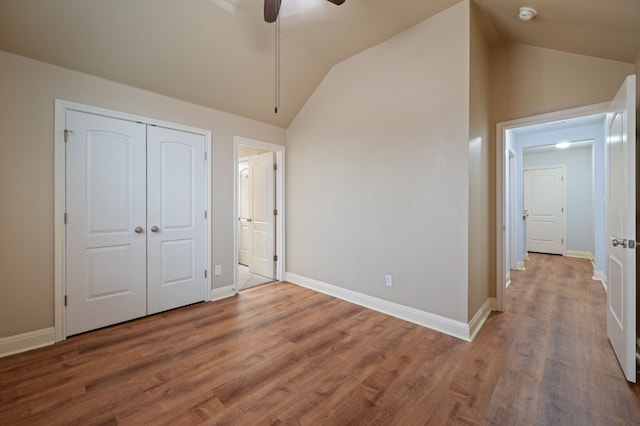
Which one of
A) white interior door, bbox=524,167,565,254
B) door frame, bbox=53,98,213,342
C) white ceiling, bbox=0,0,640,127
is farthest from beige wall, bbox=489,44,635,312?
white interior door, bbox=524,167,565,254

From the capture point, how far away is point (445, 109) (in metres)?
2.60

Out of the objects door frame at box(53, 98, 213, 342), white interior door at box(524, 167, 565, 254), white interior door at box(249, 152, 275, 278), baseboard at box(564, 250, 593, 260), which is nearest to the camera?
door frame at box(53, 98, 213, 342)

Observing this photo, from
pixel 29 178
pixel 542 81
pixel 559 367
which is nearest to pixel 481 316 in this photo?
pixel 559 367

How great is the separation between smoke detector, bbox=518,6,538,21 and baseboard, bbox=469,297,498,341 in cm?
276

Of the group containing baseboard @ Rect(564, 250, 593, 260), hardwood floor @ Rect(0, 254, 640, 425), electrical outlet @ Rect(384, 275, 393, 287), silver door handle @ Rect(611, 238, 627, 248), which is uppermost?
A: silver door handle @ Rect(611, 238, 627, 248)

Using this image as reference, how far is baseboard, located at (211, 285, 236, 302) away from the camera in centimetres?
354

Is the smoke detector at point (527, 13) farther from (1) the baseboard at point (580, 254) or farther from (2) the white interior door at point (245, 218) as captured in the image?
(1) the baseboard at point (580, 254)

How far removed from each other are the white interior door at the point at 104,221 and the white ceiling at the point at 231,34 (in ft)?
1.96

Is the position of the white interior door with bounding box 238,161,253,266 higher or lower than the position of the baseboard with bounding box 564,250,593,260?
higher

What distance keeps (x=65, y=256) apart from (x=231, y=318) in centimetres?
168

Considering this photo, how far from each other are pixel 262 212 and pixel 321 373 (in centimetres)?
305

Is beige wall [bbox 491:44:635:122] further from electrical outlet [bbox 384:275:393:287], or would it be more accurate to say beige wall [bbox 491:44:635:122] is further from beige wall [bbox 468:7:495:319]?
electrical outlet [bbox 384:275:393:287]

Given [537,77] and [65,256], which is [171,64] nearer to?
[65,256]

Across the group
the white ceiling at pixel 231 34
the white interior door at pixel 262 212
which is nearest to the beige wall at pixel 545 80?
the white ceiling at pixel 231 34
